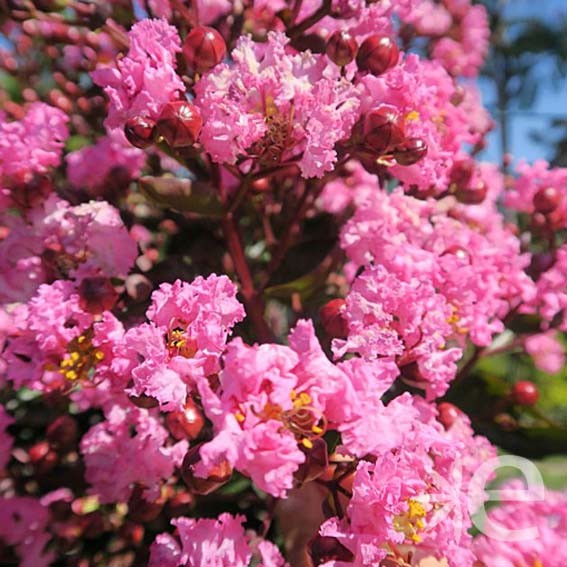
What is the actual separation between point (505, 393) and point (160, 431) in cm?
51

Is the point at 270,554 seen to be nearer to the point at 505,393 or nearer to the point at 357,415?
the point at 357,415

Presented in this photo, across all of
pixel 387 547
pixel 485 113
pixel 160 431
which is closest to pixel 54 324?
pixel 160 431

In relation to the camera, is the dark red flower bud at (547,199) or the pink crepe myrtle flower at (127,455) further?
the dark red flower bud at (547,199)

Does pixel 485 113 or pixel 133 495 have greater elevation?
pixel 485 113

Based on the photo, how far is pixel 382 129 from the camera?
666mm

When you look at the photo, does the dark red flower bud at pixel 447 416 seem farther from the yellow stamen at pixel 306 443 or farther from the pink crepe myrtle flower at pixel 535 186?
the pink crepe myrtle flower at pixel 535 186

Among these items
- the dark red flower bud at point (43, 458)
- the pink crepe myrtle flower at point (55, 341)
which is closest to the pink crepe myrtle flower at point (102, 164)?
the pink crepe myrtle flower at point (55, 341)

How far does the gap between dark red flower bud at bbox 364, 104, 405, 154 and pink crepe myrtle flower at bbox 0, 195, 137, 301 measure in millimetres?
259

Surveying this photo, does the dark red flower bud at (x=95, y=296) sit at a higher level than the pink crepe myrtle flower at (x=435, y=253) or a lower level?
lower

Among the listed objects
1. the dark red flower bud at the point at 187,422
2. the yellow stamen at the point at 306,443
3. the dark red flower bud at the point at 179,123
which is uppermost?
the dark red flower bud at the point at 179,123

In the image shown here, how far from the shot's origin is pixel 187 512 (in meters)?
0.80

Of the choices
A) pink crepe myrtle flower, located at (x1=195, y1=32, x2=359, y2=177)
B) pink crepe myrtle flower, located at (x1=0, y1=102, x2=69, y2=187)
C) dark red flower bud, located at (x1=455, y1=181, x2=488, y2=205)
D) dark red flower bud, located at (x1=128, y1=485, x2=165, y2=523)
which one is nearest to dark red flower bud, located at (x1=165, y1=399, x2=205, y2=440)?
dark red flower bud, located at (x1=128, y1=485, x2=165, y2=523)

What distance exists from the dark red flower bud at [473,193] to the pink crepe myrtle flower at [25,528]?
617 mm

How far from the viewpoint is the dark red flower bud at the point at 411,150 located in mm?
694
